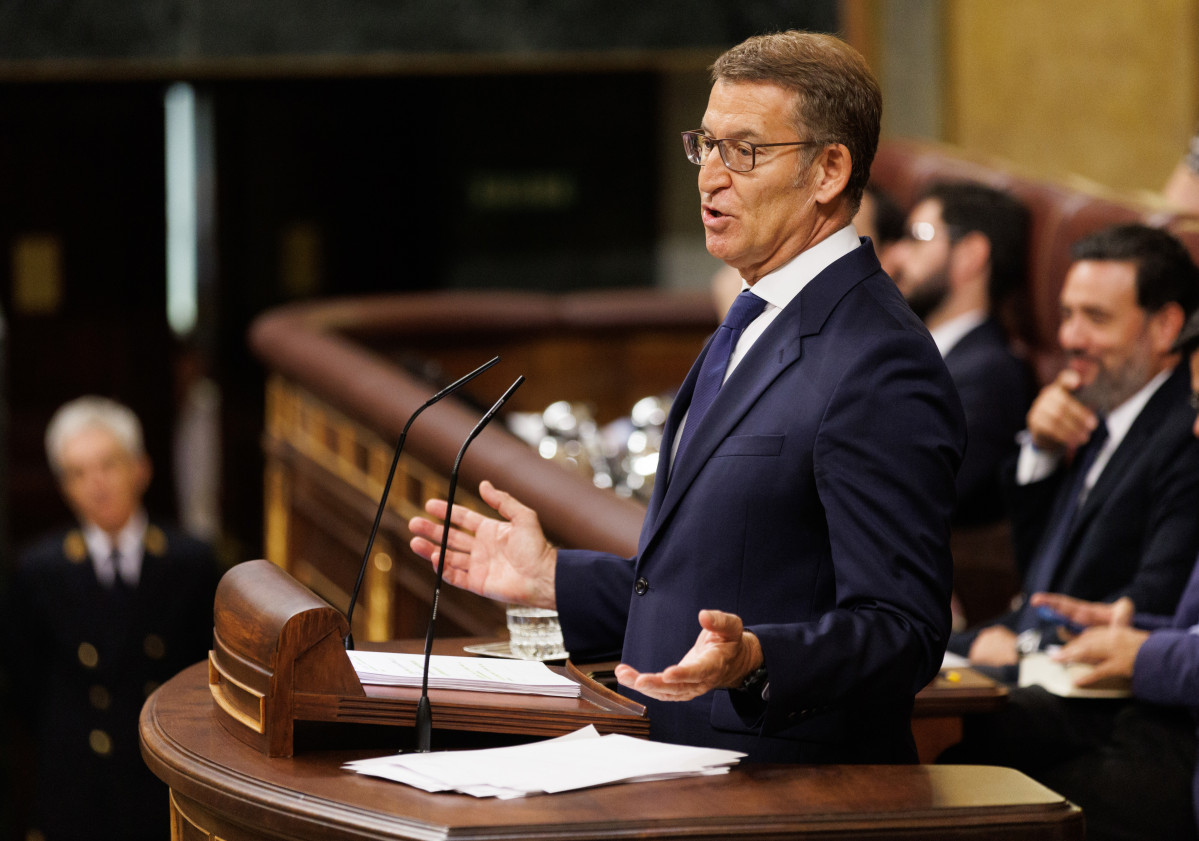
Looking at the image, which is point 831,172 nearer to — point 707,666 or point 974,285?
point 707,666

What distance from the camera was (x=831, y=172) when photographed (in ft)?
5.58

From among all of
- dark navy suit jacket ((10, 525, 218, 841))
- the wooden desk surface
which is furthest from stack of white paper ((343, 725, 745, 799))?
dark navy suit jacket ((10, 525, 218, 841))

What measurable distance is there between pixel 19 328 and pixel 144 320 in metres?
0.61

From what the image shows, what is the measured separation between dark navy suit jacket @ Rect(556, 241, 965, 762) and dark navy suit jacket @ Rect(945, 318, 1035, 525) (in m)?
1.97

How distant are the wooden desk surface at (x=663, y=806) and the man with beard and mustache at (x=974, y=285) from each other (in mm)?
2285

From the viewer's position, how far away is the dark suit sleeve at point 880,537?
1483mm

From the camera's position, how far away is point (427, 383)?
14.7 feet

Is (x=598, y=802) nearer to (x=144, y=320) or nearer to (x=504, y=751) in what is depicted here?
(x=504, y=751)

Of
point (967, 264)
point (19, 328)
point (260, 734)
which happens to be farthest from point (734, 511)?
point (19, 328)

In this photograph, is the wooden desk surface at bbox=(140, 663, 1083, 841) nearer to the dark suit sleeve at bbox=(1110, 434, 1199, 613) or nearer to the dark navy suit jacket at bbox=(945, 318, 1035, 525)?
the dark suit sleeve at bbox=(1110, 434, 1199, 613)

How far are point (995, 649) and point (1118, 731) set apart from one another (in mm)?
550

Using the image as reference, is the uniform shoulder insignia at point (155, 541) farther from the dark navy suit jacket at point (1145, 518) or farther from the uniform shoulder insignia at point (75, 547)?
the dark navy suit jacket at point (1145, 518)

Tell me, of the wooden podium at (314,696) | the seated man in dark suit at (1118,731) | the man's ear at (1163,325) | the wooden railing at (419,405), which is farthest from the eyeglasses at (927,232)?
the wooden podium at (314,696)

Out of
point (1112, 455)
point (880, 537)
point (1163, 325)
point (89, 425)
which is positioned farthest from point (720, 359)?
point (89, 425)
